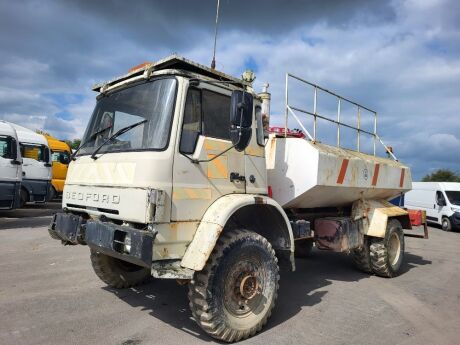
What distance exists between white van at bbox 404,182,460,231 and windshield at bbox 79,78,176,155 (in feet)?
56.2

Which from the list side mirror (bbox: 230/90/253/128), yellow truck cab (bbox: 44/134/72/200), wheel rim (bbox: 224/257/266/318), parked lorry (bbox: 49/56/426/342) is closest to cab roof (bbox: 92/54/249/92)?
parked lorry (bbox: 49/56/426/342)

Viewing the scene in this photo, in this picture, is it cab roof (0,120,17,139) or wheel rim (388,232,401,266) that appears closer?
wheel rim (388,232,401,266)

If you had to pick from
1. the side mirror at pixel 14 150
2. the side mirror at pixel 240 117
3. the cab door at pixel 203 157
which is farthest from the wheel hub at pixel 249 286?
the side mirror at pixel 14 150

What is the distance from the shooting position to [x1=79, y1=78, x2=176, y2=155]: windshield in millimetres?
3727

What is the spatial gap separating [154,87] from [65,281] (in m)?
3.53

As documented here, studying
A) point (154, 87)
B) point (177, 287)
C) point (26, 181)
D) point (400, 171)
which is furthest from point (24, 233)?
point (400, 171)

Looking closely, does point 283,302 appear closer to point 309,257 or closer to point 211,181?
point 211,181

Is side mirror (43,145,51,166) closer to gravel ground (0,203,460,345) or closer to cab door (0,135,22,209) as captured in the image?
cab door (0,135,22,209)

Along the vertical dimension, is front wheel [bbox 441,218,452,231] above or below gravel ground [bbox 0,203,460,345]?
above

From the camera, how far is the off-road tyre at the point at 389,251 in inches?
264

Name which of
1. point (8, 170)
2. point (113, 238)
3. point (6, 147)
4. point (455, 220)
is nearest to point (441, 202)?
point (455, 220)

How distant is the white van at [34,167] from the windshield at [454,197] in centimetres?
1771

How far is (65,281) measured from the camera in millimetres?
5703

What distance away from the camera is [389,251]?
7.02 meters
